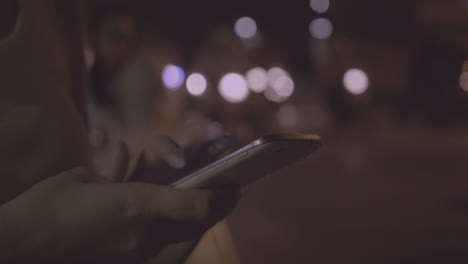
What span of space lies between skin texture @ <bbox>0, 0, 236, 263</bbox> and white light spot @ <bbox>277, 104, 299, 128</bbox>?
52.0 ft

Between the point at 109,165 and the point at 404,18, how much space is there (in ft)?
82.0

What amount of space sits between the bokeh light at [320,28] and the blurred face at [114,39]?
122 feet

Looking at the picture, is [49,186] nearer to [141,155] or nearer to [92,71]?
[141,155]

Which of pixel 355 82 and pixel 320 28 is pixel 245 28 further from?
pixel 355 82

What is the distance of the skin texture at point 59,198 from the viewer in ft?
3.97

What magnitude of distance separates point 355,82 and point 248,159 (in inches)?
669

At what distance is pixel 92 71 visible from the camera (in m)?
4.64

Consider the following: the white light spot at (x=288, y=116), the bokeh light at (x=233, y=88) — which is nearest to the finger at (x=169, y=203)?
the bokeh light at (x=233, y=88)

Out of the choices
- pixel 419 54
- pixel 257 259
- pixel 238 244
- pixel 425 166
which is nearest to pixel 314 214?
pixel 238 244

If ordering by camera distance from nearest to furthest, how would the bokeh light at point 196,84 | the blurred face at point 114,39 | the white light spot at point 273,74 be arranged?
the blurred face at point 114,39 → the bokeh light at point 196,84 → the white light spot at point 273,74

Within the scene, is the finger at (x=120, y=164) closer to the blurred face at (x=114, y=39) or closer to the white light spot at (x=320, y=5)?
the blurred face at (x=114, y=39)

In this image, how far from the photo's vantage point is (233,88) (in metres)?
12.5

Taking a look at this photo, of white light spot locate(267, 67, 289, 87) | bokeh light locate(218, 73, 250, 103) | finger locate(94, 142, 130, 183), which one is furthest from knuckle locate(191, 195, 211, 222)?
white light spot locate(267, 67, 289, 87)

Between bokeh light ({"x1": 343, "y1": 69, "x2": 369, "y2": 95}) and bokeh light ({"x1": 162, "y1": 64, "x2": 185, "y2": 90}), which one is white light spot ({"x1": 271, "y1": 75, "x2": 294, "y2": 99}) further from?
bokeh light ({"x1": 162, "y1": 64, "x2": 185, "y2": 90})
